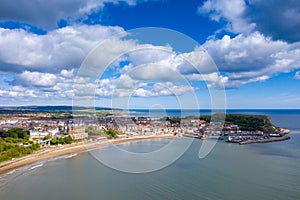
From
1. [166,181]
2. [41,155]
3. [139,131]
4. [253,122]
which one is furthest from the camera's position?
[139,131]

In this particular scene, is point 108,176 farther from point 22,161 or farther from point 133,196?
point 22,161

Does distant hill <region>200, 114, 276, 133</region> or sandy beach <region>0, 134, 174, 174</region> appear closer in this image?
sandy beach <region>0, 134, 174, 174</region>

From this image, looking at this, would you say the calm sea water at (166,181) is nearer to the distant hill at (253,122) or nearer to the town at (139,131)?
the town at (139,131)

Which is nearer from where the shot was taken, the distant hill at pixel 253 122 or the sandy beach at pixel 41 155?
the sandy beach at pixel 41 155

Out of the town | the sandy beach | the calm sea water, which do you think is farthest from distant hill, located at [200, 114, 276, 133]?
the sandy beach

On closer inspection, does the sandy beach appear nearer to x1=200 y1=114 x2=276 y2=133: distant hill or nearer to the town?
the town

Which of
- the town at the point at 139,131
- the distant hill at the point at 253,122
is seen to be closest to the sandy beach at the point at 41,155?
the town at the point at 139,131

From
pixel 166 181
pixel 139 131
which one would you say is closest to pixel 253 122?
pixel 139 131

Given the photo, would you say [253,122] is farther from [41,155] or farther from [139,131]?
[41,155]
